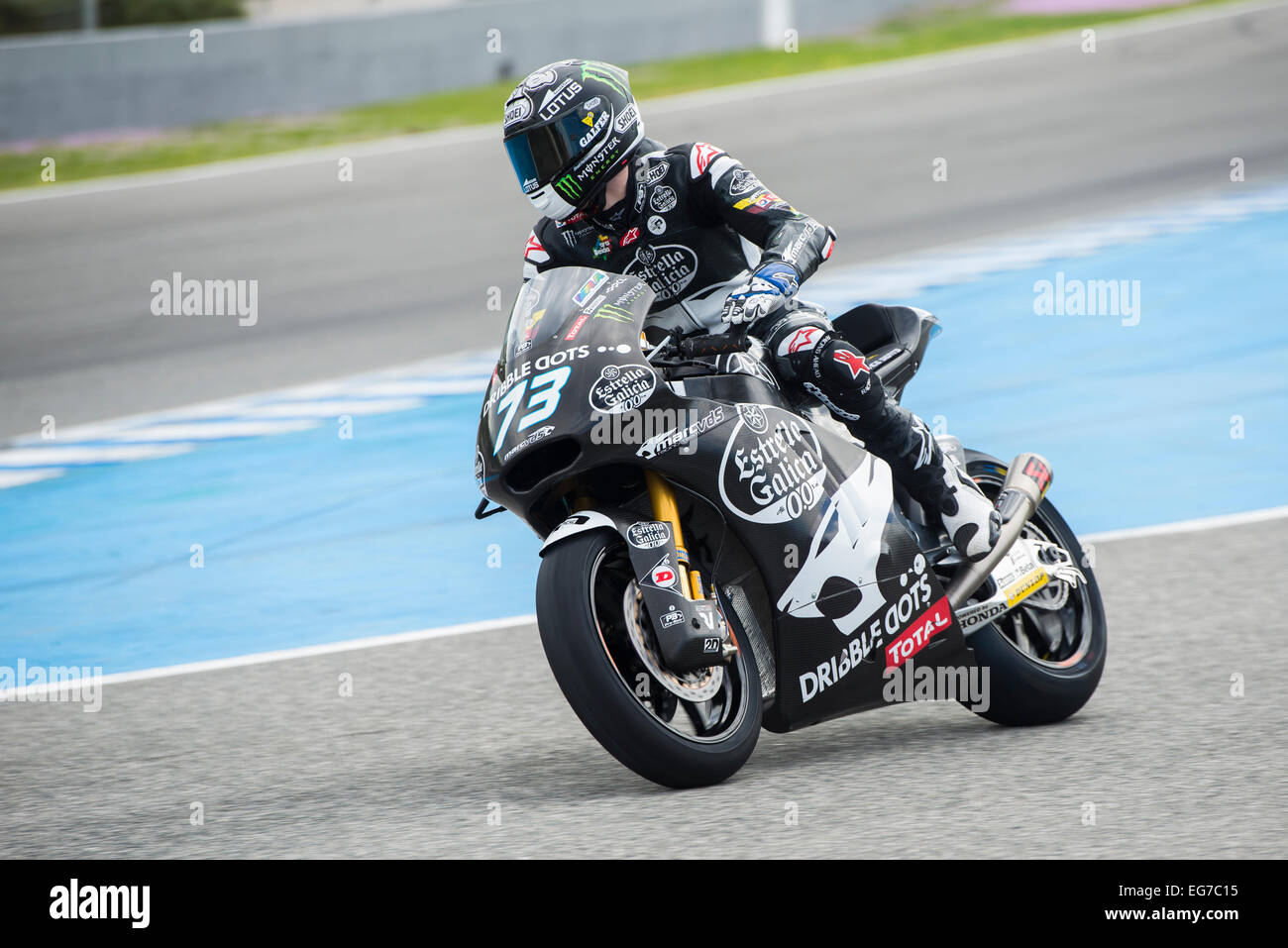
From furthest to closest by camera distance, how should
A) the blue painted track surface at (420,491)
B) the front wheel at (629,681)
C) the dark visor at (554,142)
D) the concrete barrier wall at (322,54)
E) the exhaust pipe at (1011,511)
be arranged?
the concrete barrier wall at (322,54), the blue painted track surface at (420,491), the exhaust pipe at (1011,511), the dark visor at (554,142), the front wheel at (629,681)

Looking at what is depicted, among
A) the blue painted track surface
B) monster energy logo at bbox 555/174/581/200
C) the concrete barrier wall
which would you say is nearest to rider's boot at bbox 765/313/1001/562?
monster energy logo at bbox 555/174/581/200

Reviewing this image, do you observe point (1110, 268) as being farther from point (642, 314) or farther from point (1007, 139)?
point (642, 314)

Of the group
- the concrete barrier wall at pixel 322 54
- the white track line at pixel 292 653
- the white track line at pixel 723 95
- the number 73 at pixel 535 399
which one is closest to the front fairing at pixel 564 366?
the number 73 at pixel 535 399

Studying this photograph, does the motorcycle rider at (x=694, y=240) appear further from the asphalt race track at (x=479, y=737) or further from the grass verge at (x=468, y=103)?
the grass verge at (x=468, y=103)

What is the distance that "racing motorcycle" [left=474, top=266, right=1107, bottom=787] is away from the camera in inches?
178

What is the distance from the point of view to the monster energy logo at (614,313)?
4.72 m

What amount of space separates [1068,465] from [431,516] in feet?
10.4

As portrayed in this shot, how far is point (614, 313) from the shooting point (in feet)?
15.5

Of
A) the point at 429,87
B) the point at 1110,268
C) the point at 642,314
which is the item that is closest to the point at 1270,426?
the point at 1110,268

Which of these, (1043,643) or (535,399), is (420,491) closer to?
(1043,643)

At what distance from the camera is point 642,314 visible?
479 cm

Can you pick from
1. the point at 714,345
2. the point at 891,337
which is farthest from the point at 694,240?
the point at 891,337

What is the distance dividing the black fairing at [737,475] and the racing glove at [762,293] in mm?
238
